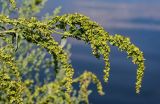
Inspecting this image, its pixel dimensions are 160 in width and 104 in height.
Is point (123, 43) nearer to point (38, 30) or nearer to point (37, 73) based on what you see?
point (38, 30)

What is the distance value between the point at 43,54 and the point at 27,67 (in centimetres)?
85

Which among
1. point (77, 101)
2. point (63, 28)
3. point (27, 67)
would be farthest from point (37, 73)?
point (63, 28)

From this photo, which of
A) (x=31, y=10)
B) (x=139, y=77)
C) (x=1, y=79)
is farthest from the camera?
(x=31, y=10)

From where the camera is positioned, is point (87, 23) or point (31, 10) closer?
point (87, 23)

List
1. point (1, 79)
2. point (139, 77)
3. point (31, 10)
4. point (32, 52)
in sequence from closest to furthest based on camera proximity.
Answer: point (1, 79) → point (139, 77) → point (31, 10) → point (32, 52)

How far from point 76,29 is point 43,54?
1575 cm

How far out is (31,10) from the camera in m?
19.0

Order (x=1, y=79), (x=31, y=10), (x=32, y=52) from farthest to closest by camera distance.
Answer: (x=32, y=52) < (x=31, y=10) < (x=1, y=79)

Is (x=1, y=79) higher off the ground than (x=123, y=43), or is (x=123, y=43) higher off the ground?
(x=123, y=43)

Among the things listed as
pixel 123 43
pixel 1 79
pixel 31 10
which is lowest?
pixel 1 79

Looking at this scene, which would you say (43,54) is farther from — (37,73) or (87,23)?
(87,23)

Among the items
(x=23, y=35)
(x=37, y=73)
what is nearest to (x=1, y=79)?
(x=23, y=35)

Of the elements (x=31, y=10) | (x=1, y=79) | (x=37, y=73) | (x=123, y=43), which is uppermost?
(x=31, y=10)

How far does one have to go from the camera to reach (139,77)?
455cm
